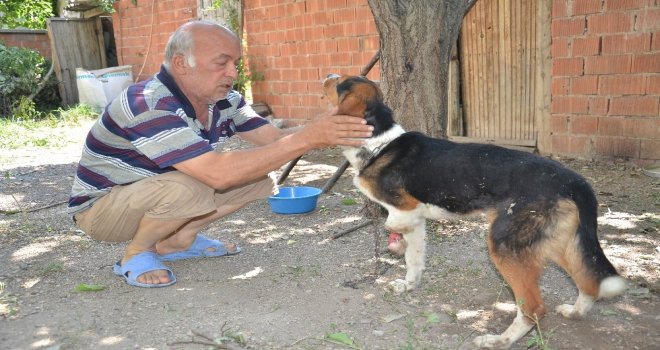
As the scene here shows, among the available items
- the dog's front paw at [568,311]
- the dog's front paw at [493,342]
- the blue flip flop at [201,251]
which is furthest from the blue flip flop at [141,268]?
the dog's front paw at [568,311]

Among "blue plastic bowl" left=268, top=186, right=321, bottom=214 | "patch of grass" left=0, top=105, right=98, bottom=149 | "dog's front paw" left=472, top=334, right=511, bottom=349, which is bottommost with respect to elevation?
"dog's front paw" left=472, top=334, right=511, bottom=349

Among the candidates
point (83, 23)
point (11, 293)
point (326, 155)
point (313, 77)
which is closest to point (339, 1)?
point (313, 77)

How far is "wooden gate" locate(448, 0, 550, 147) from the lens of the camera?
6.83 metres

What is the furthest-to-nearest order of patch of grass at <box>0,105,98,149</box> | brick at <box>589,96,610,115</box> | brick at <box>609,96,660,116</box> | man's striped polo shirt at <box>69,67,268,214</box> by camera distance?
patch of grass at <box>0,105,98,149</box> → brick at <box>589,96,610,115</box> → brick at <box>609,96,660,116</box> → man's striped polo shirt at <box>69,67,268,214</box>

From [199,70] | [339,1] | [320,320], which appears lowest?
[320,320]

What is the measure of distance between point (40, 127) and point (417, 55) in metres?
9.79

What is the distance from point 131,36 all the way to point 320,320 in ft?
40.6

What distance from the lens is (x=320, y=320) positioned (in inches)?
126

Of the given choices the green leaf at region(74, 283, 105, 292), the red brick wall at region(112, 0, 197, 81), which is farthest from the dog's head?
the red brick wall at region(112, 0, 197, 81)

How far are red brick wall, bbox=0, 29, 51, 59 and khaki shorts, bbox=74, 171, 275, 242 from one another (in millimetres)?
13460

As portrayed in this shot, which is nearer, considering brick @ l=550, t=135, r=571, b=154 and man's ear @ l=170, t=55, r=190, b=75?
man's ear @ l=170, t=55, r=190, b=75

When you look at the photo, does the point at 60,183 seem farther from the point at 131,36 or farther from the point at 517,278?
the point at 131,36

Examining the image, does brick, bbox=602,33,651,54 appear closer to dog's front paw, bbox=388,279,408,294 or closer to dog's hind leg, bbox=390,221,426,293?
dog's hind leg, bbox=390,221,426,293

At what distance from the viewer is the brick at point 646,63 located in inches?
229
